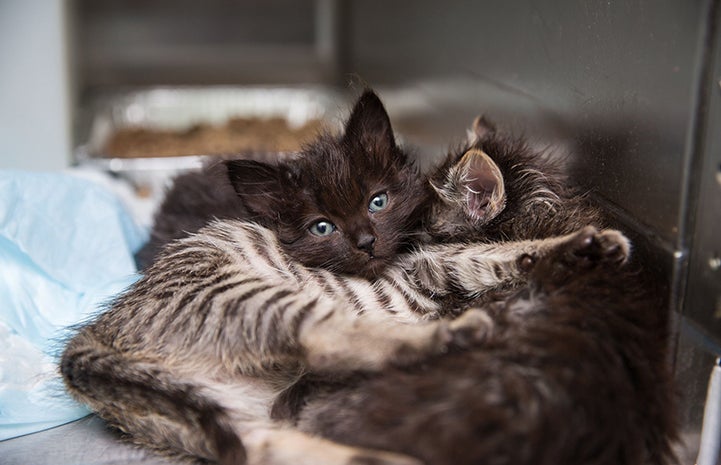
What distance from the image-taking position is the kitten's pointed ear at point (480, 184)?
2.37 m

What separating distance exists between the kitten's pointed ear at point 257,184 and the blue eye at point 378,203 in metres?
0.32

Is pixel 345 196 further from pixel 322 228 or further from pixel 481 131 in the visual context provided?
pixel 481 131

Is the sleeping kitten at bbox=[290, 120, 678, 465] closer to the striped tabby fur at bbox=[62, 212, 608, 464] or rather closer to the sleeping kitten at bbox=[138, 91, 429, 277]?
the striped tabby fur at bbox=[62, 212, 608, 464]

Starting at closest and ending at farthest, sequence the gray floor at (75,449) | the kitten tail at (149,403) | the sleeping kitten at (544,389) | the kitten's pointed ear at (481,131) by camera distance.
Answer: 1. the sleeping kitten at (544,389)
2. the kitten tail at (149,403)
3. the gray floor at (75,449)
4. the kitten's pointed ear at (481,131)

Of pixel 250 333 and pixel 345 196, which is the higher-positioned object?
pixel 345 196

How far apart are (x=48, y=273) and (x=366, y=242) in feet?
4.75

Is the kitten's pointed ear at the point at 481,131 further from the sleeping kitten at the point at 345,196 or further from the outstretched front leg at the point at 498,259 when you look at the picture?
the outstretched front leg at the point at 498,259

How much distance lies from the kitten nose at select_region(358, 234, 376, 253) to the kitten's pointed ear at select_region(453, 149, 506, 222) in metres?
0.34

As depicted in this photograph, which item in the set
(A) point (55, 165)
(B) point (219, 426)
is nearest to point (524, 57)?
(B) point (219, 426)

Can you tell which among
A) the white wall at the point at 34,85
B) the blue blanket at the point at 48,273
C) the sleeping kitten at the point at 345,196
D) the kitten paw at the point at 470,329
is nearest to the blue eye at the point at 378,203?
the sleeping kitten at the point at 345,196

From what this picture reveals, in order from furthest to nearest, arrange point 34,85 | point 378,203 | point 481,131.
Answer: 1. point 34,85
2. point 481,131
3. point 378,203

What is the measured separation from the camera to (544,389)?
5.27ft

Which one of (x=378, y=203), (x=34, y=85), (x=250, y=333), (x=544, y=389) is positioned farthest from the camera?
(x=34, y=85)

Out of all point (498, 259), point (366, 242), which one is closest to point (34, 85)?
point (366, 242)
